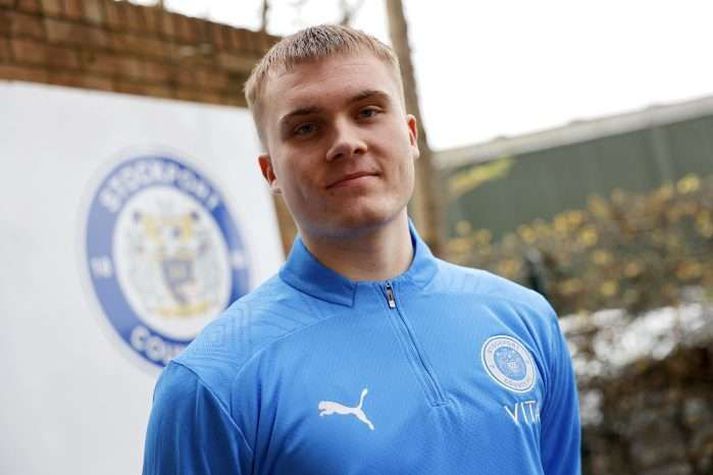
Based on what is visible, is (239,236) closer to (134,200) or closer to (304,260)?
(134,200)

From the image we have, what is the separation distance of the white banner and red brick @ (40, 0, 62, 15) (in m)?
0.28

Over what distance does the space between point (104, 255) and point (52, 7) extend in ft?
2.84

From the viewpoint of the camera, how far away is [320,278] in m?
2.11

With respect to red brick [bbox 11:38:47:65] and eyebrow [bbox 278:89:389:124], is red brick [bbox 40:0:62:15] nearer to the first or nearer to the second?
red brick [bbox 11:38:47:65]

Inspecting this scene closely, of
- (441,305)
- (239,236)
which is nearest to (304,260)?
(441,305)

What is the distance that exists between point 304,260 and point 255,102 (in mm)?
310

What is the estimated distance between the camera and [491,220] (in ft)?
33.9

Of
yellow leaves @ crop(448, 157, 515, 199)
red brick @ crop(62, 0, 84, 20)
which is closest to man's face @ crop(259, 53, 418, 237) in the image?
red brick @ crop(62, 0, 84, 20)

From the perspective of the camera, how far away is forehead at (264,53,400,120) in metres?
2.02

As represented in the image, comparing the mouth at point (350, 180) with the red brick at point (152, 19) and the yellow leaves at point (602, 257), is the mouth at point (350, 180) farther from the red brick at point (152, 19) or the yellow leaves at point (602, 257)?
the yellow leaves at point (602, 257)

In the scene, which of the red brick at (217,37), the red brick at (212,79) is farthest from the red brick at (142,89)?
the red brick at (217,37)

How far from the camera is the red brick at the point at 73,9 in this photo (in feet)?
12.9

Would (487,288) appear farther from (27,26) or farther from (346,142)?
(27,26)

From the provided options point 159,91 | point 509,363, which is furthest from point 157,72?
point 509,363
